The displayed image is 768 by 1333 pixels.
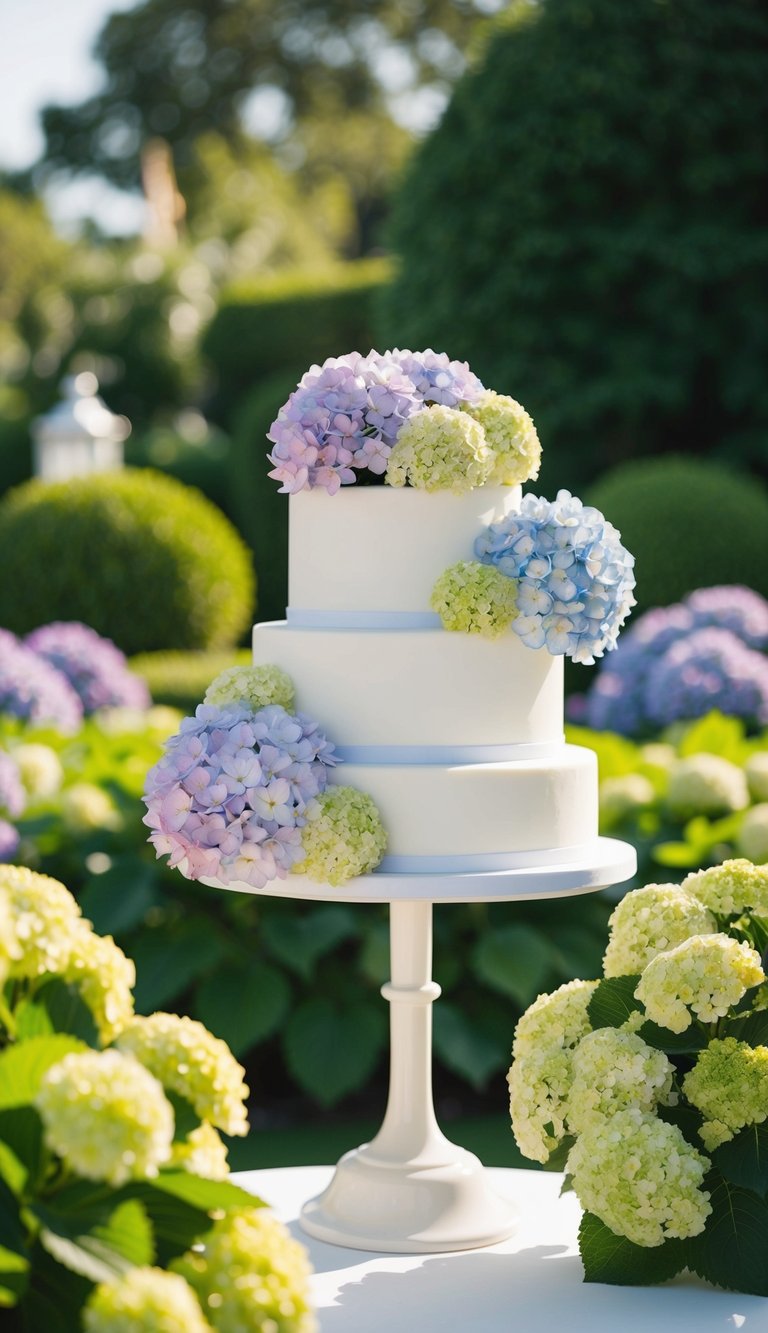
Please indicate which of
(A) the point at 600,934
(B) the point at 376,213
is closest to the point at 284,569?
(A) the point at 600,934

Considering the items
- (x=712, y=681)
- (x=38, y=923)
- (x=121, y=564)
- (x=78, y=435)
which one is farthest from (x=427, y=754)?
(x=78, y=435)

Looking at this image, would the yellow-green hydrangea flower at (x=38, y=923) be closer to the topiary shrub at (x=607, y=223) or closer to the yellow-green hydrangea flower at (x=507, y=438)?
the yellow-green hydrangea flower at (x=507, y=438)

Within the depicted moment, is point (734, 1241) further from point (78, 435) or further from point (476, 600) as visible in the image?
point (78, 435)

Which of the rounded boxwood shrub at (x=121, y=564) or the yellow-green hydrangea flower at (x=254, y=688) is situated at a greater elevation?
the rounded boxwood shrub at (x=121, y=564)

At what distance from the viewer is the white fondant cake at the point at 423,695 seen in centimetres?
291

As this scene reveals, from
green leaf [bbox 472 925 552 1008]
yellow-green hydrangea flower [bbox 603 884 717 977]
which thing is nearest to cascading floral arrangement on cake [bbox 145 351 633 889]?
yellow-green hydrangea flower [bbox 603 884 717 977]

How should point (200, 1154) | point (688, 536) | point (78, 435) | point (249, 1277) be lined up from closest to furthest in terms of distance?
point (249, 1277) < point (200, 1154) < point (688, 536) < point (78, 435)

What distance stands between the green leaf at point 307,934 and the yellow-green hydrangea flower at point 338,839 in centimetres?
205

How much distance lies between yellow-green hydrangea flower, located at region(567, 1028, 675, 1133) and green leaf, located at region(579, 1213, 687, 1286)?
0.55 ft

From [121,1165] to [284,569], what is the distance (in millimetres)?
10579

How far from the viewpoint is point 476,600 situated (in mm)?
2906

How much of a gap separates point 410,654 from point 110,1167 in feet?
4.44

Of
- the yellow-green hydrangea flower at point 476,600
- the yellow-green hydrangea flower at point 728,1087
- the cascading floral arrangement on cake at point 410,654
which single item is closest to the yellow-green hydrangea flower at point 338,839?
the cascading floral arrangement on cake at point 410,654

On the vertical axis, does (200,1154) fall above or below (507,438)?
below
